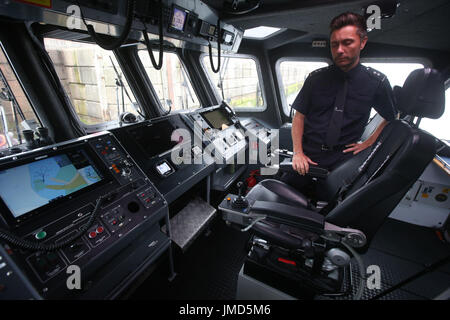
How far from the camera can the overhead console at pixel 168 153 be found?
1534 millimetres

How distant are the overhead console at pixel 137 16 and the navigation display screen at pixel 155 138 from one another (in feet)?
2.30

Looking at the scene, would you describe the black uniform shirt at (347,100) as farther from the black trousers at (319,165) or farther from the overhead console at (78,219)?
the overhead console at (78,219)

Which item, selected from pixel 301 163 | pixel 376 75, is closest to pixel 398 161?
pixel 301 163

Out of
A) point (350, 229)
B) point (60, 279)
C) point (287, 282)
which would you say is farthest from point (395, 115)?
point (60, 279)

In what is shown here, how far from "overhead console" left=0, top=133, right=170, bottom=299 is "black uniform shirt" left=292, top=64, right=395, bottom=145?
1301 millimetres

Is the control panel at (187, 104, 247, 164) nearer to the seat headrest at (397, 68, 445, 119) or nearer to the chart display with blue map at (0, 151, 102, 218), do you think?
the chart display with blue map at (0, 151, 102, 218)

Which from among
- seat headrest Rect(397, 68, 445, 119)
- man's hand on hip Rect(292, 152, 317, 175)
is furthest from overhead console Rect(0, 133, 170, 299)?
seat headrest Rect(397, 68, 445, 119)

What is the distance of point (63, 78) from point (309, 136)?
6.48ft

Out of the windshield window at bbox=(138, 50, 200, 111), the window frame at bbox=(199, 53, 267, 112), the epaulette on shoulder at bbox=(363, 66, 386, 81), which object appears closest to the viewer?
the epaulette on shoulder at bbox=(363, 66, 386, 81)

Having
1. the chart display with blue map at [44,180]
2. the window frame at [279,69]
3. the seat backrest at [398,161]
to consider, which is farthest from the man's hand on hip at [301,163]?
the window frame at [279,69]

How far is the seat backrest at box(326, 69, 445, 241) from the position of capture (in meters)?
0.90

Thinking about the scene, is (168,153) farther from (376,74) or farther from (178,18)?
(376,74)
